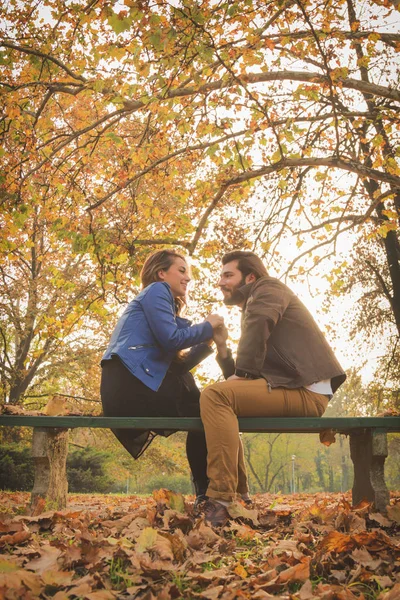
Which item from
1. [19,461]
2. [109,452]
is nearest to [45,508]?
[19,461]

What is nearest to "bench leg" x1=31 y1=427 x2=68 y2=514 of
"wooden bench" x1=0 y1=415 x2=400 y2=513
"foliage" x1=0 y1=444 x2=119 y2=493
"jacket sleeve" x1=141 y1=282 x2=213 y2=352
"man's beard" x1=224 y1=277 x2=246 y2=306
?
"wooden bench" x1=0 y1=415 x2=400 y2=513

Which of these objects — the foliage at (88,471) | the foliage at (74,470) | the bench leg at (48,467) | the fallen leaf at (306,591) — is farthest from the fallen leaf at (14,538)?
the foliage at (88,471)

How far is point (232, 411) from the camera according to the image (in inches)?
135

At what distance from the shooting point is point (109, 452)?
18906 mm

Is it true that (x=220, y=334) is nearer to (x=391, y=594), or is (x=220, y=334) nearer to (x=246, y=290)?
(x=246, y=290)

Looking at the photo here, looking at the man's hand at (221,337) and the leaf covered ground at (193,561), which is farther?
the man's hand at (221,337)

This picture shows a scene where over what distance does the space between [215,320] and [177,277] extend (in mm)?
533

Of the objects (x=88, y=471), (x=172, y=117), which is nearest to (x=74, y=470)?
(x=88, y=471)

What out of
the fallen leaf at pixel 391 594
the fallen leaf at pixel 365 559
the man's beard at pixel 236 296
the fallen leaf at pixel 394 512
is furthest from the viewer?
the man's beard at pixel 236 296

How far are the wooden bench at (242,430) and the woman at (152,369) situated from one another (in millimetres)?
233

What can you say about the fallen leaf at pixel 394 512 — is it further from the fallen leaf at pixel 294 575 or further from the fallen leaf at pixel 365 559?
the fallen leaf at pixel 294 575

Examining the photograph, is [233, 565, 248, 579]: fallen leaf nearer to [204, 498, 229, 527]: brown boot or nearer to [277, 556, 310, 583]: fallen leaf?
[277, 556, 310, 583]: fallen leaf

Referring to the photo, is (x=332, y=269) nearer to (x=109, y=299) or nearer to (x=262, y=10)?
(x=262, y=10)

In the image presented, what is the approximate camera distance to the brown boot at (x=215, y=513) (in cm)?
314
